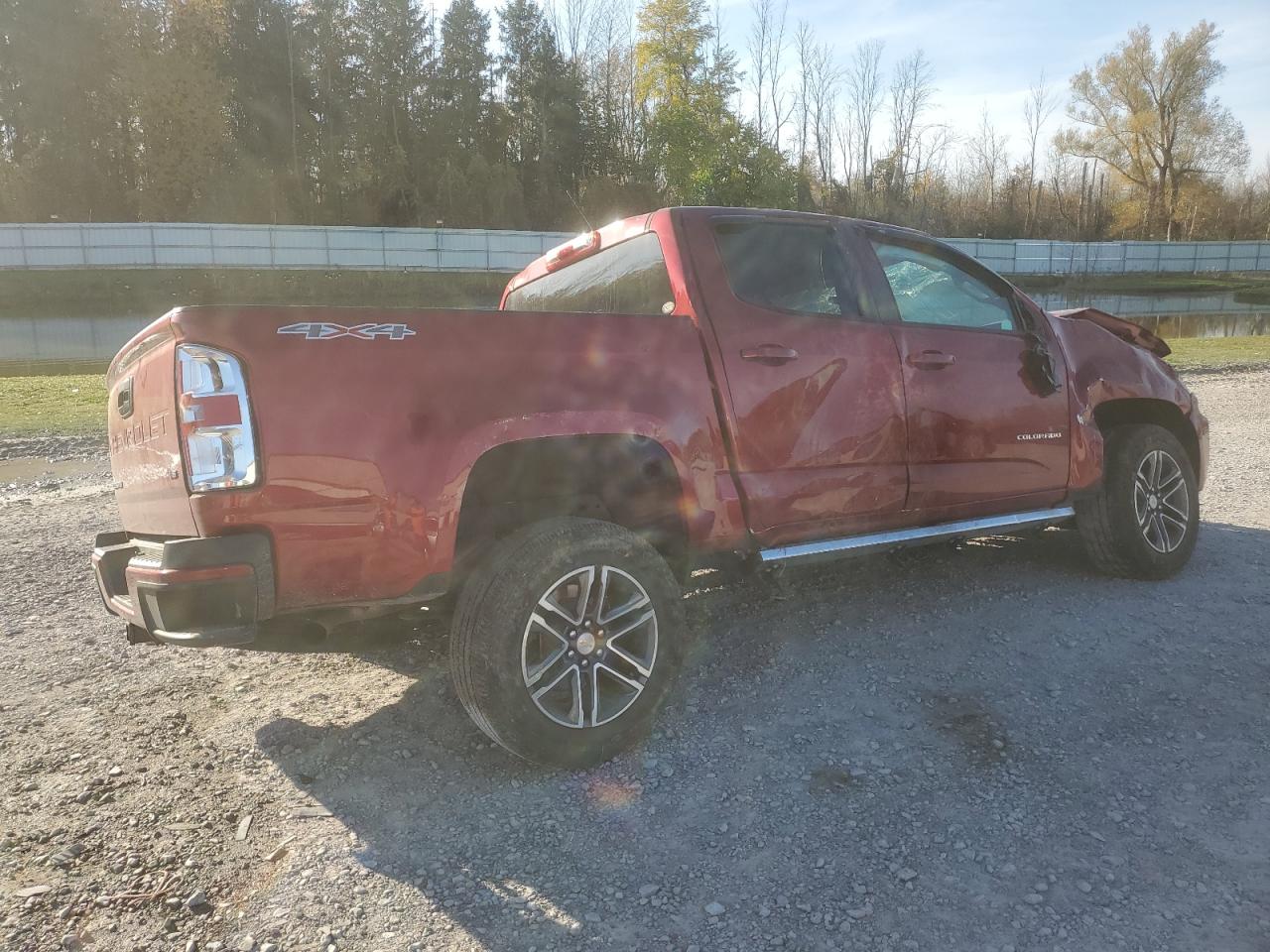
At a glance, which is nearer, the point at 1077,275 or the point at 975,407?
the point at 975,407

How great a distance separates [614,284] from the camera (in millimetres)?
3818

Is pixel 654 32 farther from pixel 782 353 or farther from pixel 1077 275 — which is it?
pixel 782 353

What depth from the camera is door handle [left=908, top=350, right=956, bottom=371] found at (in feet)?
12.8

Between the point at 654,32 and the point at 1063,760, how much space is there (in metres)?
53.7

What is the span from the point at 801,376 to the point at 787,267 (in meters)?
0.56

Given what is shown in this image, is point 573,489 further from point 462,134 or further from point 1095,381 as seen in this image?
point 462,134

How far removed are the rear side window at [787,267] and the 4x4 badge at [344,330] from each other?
1.42m

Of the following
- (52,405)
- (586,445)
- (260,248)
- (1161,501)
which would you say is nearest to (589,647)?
(586,445)

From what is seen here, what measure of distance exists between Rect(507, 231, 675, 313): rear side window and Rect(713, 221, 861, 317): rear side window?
0.91 feet

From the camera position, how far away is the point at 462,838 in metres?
2.60

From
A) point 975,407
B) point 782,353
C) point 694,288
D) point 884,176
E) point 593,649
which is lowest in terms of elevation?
point 593,649

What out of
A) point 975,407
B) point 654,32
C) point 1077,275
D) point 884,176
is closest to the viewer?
point 975,407

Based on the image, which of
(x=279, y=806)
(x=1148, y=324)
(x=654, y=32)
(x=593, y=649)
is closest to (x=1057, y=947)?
(x=593, y=649)

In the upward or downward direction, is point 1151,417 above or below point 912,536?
above
